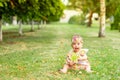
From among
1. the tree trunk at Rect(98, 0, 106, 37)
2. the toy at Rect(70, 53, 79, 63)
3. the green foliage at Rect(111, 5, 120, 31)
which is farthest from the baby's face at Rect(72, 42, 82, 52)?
the green foliage at Rect(111, 5, 120, 31)

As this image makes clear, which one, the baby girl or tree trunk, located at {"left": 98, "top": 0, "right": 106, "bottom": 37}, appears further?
tree trunk, located at {"left": 98, "top": 0, "right": 106, "bottom": 37}

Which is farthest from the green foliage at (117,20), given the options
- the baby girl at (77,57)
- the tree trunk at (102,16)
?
the baby girl at (77,57)

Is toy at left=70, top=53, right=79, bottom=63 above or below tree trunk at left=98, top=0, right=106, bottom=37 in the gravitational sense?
below

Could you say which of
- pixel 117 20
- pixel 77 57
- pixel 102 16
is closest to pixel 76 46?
pixel 77 57

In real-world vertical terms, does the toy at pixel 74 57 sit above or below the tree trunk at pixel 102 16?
below

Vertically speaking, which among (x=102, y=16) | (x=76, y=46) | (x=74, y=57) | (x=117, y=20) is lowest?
(x=74, y=57)

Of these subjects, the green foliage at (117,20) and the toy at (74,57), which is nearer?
the toy at (74,57)

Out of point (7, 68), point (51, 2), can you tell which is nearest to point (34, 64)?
point (7, 68)

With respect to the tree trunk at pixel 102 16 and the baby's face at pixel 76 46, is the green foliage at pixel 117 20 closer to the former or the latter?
the tree trunk at pixel 102 16

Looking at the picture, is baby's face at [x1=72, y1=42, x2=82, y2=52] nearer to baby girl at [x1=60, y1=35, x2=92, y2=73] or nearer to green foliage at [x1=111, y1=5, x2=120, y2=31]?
baby girl at [x1=60, y1=35, x2=92, y2=73]

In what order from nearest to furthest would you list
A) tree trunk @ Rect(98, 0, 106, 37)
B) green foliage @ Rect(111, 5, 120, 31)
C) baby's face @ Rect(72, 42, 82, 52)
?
baby's face @ Rect(72, 42, 82, 52) < tree trunk @ Rect(98, 0, 106, 37) < green foliage @ Rect(111, 5, 120, 31)

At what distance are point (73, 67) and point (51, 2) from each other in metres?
14.4

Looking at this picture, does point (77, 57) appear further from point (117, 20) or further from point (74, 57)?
point (117, 20)

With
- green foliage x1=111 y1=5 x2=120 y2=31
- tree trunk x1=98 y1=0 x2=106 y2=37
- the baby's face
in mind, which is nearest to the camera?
the baby's face
